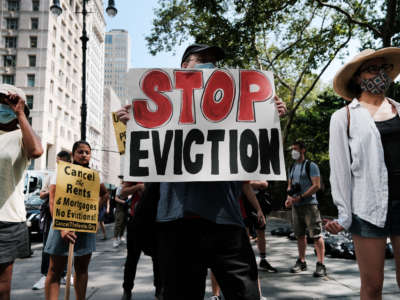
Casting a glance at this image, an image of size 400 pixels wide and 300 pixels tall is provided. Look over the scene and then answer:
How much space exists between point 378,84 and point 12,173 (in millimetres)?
2882

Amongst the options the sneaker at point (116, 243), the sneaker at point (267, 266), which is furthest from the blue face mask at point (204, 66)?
the sneaker at point (116, 243)

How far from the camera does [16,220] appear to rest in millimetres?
2625

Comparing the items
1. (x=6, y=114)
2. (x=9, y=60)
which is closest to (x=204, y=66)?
(x=6, y=114)

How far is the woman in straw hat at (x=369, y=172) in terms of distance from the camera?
7.53 feet

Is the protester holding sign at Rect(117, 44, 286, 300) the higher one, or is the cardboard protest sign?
the cardboard protest sign

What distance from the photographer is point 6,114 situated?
279cm

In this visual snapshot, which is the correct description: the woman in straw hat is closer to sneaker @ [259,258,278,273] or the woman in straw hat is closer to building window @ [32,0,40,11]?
sneaker @ [259,258,278,273]

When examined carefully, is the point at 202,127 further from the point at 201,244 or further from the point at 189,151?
→ the point at 201,244

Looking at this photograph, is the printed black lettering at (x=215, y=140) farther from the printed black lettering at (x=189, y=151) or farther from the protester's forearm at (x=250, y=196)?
the protester's forearm at (x=250, y=196)

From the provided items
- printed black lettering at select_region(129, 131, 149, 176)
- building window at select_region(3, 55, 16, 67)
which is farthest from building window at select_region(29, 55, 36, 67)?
printed black lettering at select_region(129, 131, 149, 176)

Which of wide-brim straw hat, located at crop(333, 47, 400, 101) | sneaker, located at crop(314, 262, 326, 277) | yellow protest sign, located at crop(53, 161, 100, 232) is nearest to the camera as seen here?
wide-brim straw hat, located at crop(333, 47, 400, 101)

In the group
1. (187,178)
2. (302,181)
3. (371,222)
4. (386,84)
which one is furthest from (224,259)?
(302,181)

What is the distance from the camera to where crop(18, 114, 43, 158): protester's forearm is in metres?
2.63

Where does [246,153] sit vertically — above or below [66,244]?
above
